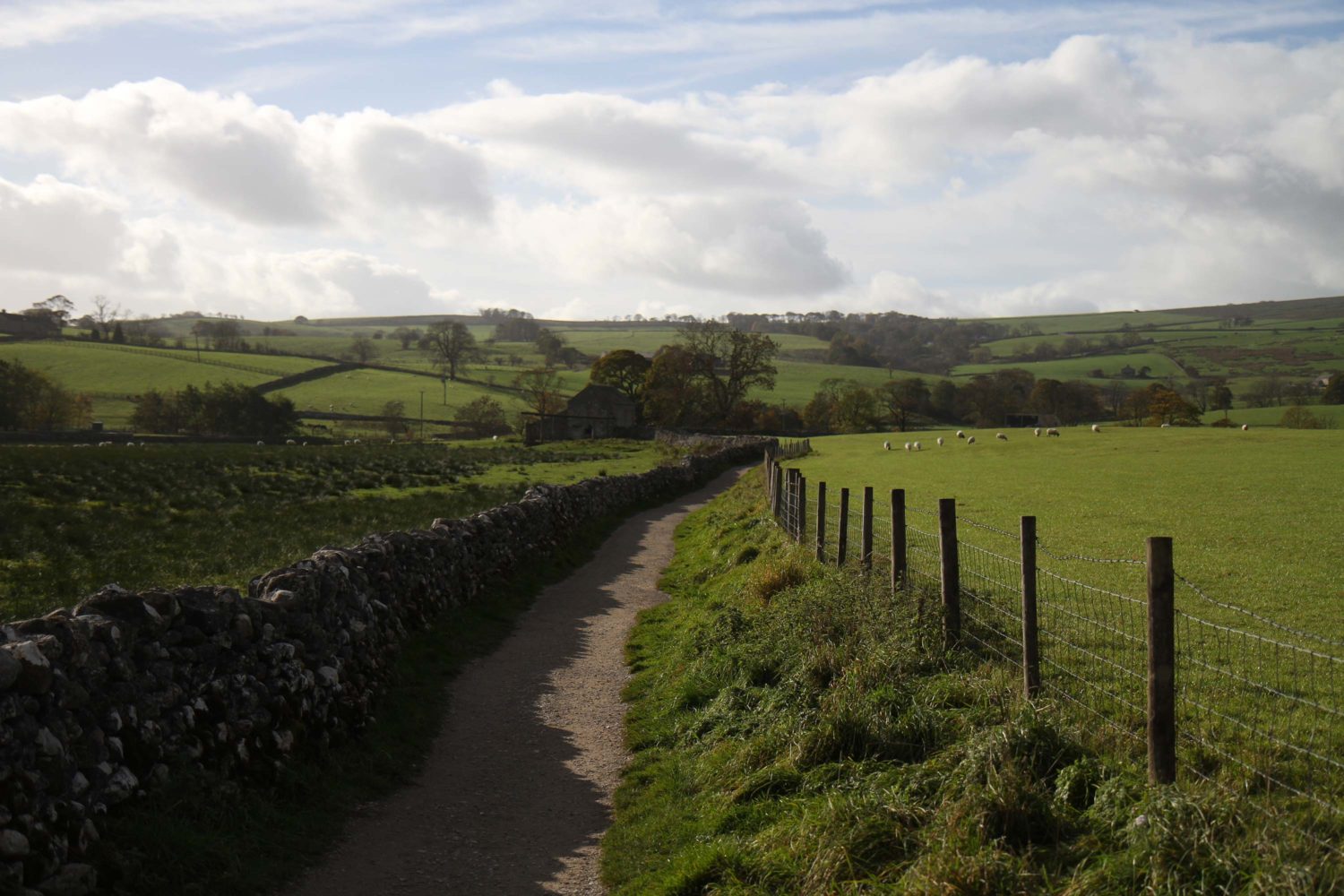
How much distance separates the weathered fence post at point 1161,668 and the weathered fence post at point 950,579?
328cm

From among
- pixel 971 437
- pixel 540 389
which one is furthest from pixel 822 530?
pixel 540 389

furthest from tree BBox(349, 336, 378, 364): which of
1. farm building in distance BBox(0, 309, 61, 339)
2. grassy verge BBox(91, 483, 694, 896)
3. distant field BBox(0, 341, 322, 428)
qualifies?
grassy verge BBox(91, 483, 694, 896)

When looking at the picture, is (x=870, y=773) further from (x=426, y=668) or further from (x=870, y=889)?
(x=426, y=668)

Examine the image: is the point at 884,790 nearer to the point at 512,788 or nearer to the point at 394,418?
the point at 512,788

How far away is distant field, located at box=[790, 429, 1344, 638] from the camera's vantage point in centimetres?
1595

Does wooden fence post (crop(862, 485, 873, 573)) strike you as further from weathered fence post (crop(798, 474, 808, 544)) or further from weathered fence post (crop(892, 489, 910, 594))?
weathered fence post (crop(798, 474, 808, 544))

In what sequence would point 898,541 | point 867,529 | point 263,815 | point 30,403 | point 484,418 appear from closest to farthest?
point 263,815
point 898,541
point 867,529
point 30,403
point 484,418

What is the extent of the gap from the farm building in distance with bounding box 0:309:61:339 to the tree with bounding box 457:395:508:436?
6363 cm

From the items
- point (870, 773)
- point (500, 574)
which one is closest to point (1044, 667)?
point (870, 773)

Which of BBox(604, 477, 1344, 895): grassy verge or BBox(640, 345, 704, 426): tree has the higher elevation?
BBox(640, 345, 704, 426): tree

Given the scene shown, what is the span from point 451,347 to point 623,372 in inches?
1573

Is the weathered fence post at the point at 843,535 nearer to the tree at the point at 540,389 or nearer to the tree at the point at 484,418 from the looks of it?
the tree at the point at 484,418

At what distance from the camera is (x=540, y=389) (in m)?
125

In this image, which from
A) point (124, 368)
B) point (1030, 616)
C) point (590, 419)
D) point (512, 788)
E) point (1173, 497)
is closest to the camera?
point (1030, 616)
